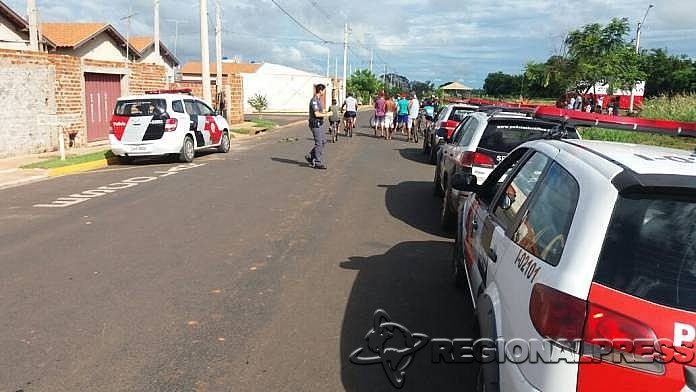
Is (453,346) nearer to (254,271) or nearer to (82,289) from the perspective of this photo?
(254,271)

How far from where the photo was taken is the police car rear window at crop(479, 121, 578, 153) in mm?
7750

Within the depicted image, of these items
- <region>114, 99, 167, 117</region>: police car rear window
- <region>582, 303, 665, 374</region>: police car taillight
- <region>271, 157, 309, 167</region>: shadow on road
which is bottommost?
<region>271, 157, 309, 167</region>: shadow on road

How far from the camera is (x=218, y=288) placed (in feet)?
18.4

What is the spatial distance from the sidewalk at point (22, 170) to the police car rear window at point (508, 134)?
9.37 metres

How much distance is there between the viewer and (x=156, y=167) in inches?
592

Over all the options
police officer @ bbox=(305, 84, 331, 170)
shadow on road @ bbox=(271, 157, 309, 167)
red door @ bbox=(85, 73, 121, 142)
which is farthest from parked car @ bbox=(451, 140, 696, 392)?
red door @ bbox=(85, 73, 121, 142)

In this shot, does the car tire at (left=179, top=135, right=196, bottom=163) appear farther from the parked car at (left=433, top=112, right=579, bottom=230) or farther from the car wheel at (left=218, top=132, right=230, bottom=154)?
the parked car at (left=433, top=112, right=579, bottom=230)

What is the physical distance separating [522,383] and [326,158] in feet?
47.4

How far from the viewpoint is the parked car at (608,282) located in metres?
2.17

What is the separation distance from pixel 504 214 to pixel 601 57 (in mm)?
18085

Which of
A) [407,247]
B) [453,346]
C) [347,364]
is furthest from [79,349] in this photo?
[407,247]

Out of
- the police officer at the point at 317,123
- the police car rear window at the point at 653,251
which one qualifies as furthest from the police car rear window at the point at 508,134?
the police officer at the point at 317,123

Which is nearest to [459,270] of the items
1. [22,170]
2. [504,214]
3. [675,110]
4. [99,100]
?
[504,214]

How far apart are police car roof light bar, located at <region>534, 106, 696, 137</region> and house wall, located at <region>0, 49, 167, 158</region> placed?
1332 cm
